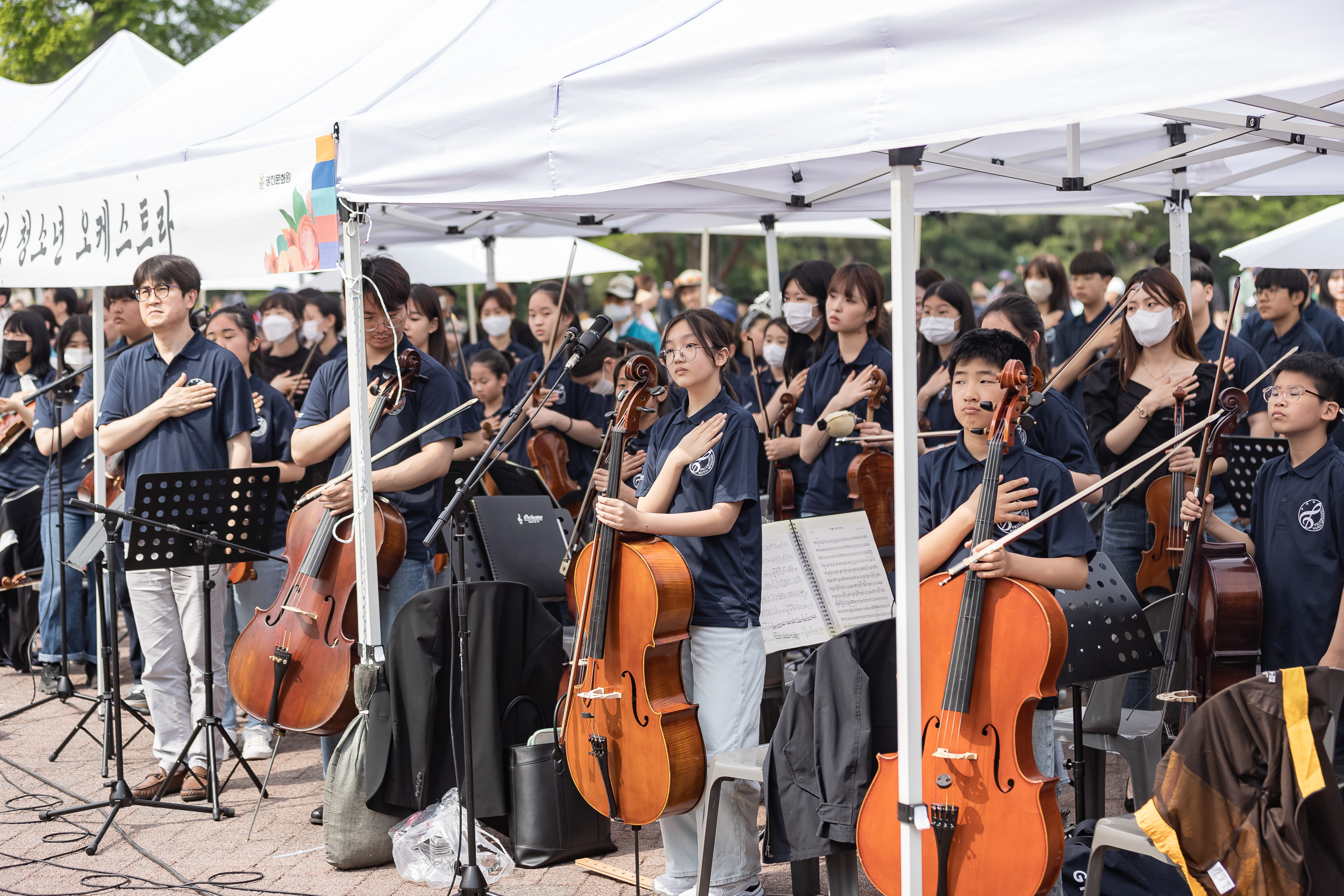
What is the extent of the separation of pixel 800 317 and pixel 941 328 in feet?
2.20

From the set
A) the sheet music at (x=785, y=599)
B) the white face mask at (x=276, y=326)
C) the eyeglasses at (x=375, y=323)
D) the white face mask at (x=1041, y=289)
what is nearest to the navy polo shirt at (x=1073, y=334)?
the white face mask at (x=1041, y=289)

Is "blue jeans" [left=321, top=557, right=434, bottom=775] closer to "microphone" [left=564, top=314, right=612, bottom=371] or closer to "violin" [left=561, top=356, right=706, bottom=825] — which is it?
"violin" [left=561, top=356, right=706, bottom=825]

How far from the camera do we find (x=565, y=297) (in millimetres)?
7555

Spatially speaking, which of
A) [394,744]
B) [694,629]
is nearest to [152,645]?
[394,744]

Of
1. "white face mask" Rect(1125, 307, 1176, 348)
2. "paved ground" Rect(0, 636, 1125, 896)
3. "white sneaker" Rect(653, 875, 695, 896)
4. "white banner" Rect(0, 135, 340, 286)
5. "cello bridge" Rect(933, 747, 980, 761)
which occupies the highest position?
"white banner" Rect(0, 135, 340, 286)

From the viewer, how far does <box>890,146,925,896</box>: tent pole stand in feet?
9.12

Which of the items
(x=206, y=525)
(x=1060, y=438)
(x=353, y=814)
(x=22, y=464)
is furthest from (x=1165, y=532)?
(x=22, y=464)

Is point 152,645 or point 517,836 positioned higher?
point 152,645

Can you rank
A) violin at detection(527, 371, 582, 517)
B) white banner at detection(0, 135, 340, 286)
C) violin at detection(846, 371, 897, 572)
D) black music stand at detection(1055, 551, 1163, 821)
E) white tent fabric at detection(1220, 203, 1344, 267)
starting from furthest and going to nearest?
violin at detection(527, 371, 582, 517), white tent fabric at detection(1220, 203, 1344, 267), violin at detection(846, 371, 897, 572), white banner at detection(0, 135, 340, 286), black music stand at detection(1055, 551, 1163, 821)

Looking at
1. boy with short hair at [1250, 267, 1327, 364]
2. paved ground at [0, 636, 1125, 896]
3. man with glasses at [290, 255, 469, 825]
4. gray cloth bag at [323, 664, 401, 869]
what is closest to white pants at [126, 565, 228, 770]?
paved ground at [0, 636, 1125, 896]

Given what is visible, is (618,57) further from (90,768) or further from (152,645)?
(90,768)

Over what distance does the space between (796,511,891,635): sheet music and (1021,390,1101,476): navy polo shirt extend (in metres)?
0.71

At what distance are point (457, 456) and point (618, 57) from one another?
277cm

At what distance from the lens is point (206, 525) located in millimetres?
4691
